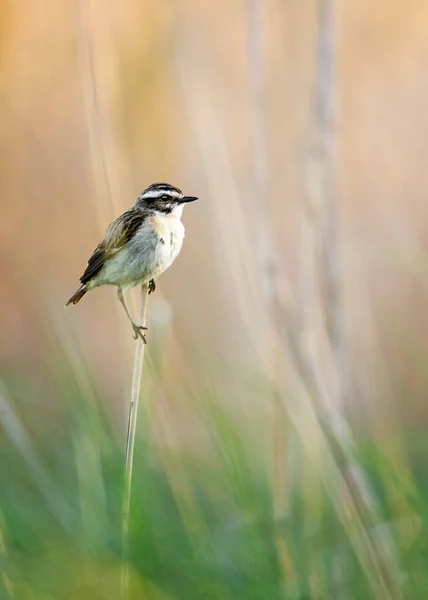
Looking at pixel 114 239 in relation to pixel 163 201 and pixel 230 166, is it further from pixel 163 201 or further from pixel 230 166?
pixel 230 166

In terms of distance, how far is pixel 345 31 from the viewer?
3826 millimetres

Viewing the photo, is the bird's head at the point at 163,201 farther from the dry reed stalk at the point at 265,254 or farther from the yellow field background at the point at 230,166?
the yellow field background at the point at 230,166

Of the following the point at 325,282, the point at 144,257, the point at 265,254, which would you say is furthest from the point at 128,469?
the point at 325,282

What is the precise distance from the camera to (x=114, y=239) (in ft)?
4.80

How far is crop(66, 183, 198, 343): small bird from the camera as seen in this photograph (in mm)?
1358

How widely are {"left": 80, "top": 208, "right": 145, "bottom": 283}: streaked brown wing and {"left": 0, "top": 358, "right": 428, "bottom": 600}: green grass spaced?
178mm

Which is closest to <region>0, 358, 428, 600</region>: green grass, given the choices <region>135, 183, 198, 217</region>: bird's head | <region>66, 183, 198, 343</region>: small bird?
<region>66, 183, 198, 343</region>: small bird

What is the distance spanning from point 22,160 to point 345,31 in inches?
58.3

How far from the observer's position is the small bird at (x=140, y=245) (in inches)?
53.5

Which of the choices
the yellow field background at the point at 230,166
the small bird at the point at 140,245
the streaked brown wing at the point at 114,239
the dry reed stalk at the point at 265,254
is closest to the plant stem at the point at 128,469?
the small bird at the point at 140,245

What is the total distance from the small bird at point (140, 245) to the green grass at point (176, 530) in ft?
0.56

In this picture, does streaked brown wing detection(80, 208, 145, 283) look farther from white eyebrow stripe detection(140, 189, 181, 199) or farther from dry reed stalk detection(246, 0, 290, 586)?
dry reed stalk detection(246, 0, 290, 586)

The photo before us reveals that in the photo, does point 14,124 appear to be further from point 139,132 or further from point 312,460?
A: point 312,460

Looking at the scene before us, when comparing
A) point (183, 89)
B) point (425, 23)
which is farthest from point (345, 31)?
point (183, 89)
